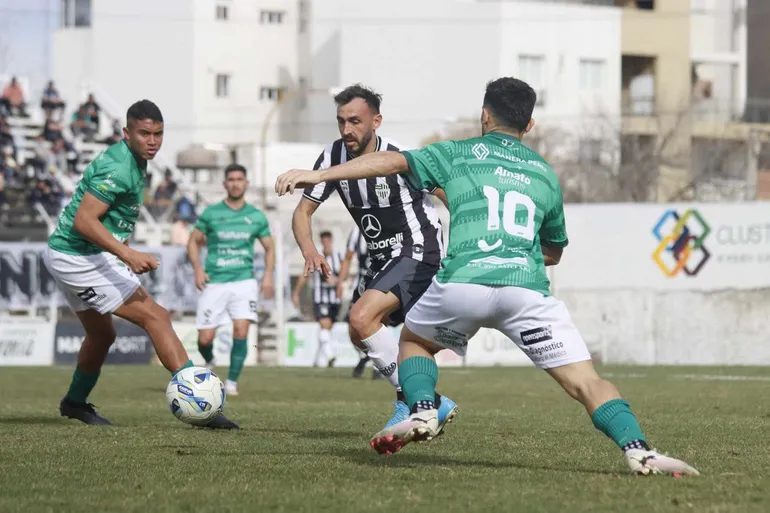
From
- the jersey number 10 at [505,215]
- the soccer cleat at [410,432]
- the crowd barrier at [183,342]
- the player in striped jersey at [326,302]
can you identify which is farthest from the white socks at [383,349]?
the crowd barrier at [183,342]

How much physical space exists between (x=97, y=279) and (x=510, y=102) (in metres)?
4.05

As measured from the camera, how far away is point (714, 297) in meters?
27.3

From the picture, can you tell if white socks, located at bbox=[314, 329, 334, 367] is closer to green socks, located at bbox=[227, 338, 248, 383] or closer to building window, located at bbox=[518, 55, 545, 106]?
green socks, located at bbox=[227, 338, 248, 383]

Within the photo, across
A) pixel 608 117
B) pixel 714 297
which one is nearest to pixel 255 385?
pixel 714 297

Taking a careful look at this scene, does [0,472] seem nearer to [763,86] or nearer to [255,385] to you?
[255,385]

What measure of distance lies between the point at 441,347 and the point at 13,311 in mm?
19797

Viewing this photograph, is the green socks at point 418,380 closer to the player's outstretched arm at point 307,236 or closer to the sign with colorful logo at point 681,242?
the player's outstretched arm at point 307,236

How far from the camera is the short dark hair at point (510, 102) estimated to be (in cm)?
732

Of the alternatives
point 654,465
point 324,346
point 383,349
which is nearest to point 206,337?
point 383,349

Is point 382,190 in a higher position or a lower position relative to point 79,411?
higher

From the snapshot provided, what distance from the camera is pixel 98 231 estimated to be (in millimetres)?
9703

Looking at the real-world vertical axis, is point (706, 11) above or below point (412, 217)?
above

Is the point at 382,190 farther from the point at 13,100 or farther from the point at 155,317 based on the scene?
the point at 13,100

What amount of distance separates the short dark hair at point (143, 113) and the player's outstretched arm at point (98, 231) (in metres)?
0.63
